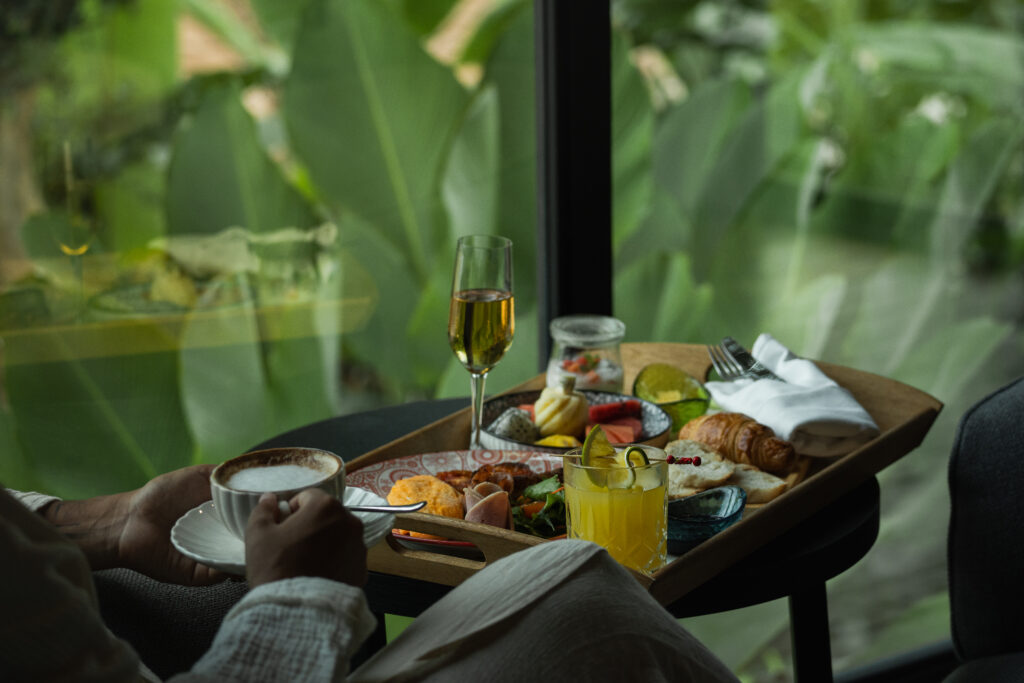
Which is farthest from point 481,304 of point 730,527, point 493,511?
point 730,527

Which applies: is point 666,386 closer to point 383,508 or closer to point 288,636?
point 383,508

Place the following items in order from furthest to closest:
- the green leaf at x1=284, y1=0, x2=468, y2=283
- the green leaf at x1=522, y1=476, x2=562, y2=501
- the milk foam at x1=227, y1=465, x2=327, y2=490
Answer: the green leaf at x1=284, y1=0, x2=468, y2=283 → the green leaf at x1=522, y1=476, x2=562, y2=501 → the milk foam at x1=227, y1=465, x2=327, y2=490

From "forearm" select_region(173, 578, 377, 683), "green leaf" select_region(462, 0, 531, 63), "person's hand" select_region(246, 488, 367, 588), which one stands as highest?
"green leaf" select_region(462, 0, 531, 63)

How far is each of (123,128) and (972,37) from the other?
6.51ft

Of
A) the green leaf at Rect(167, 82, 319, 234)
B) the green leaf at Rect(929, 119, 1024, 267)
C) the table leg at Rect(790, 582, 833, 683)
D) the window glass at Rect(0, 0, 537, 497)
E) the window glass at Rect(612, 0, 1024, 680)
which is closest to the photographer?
the table leg at Rect(790, 582, 833, 683)

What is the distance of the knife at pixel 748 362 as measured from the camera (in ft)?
4.92

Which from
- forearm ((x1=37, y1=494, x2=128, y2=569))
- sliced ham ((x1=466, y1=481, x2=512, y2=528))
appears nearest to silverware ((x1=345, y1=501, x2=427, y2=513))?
sliced ham ((x1=466, y1=481, x2=512, y2=528))

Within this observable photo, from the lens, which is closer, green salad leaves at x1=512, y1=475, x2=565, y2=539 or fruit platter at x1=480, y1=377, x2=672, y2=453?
green salad leaves at x1=512, y1=475, x2=565, y2=539

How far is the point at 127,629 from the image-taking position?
3.63 ft

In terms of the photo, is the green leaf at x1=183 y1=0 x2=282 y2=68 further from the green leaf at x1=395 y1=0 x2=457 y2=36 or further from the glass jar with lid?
the glass jar with lid

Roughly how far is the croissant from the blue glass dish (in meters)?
0.16

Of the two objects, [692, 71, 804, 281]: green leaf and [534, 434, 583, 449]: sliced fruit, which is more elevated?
[692, 71, 804, 281]: green leaf

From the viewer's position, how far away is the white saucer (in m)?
0.83

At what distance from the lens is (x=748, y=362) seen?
1534 millimetres
